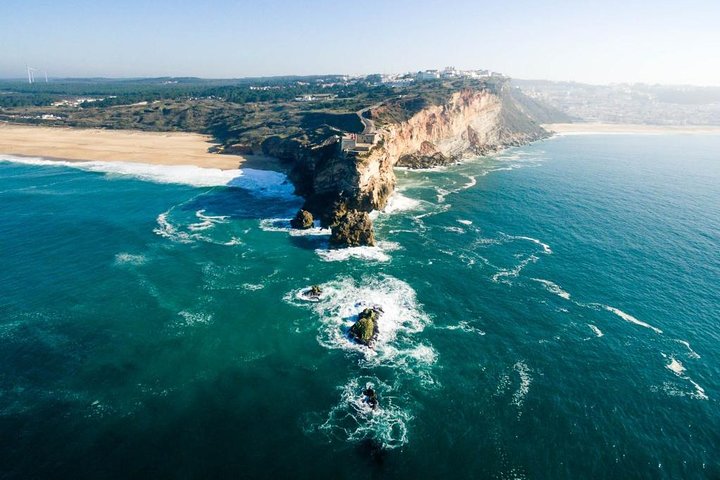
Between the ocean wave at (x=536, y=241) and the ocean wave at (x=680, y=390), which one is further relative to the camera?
the ocean wave at (x=536, y=241)

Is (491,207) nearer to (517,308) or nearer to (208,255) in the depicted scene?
(517,308)

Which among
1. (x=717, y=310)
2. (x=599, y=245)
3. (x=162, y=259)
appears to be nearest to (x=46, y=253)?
(x=162, y=259)

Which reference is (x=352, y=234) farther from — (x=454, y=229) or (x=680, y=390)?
(x=680, y=390)

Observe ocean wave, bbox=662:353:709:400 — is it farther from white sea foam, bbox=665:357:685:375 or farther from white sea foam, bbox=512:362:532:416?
white sea foam, bbox=512:362:532:416

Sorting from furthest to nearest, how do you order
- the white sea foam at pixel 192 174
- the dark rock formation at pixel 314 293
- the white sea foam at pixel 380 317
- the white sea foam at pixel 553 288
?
1. the white sea foam at pixel 192 174
2. the white sea foam at pixel 553 288
3. the dark rock formation at pixel 314 293
4. the white sea foam at pixel 380 317

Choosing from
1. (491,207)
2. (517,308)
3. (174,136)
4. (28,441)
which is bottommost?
(28,441)

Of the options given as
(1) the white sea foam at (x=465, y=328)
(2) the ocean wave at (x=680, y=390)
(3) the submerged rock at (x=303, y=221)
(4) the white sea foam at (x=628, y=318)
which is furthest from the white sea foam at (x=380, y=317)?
(4) the white sea foam at (x=628, y=318)

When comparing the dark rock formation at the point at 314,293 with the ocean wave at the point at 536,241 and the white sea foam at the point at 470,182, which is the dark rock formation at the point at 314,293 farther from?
the white sea foam at the point at 470,182
